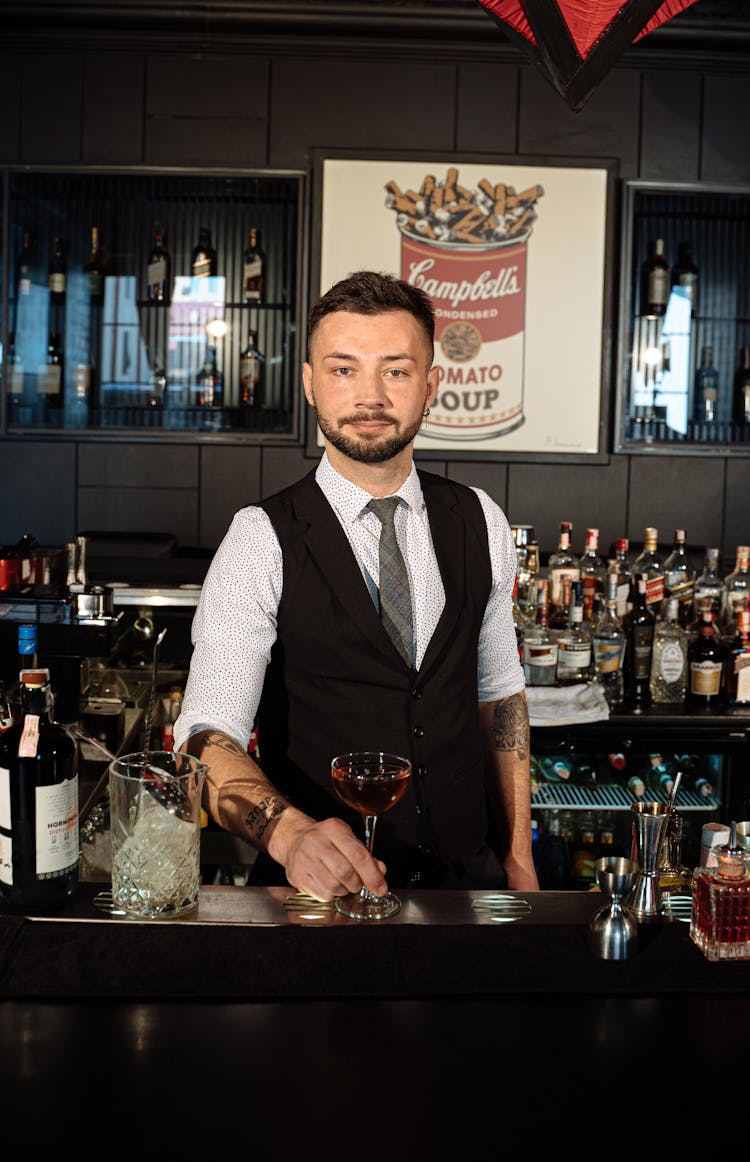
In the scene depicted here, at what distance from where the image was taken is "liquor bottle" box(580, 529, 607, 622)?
10.4 feet

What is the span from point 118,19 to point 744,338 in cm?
284

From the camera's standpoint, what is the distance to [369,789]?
1.34 meters

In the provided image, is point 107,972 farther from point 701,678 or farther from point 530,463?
point 530,463

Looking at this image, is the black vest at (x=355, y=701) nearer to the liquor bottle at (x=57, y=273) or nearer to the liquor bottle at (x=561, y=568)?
the liquor bottle at (x=561, y=568)

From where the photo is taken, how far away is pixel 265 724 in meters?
1.95

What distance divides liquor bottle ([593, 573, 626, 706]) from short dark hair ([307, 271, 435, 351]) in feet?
4.34

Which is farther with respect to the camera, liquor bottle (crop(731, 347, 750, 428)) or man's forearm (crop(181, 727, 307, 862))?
liquor bottle (crop(731, 347, 750, 428))

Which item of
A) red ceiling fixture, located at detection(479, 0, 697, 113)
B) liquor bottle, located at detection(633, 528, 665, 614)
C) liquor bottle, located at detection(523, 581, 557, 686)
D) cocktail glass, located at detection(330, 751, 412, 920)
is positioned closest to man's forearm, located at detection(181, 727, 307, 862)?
cocktail glass, located at detection(330, 751, 412, 920)

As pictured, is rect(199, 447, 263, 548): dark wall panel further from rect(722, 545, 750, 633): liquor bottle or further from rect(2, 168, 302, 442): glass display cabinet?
rect(722, 545, 750, 633): liquor bottle

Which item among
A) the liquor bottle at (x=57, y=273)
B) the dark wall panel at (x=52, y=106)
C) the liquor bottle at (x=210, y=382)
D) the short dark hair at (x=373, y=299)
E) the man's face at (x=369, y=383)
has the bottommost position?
the man's face at (x=369, y=383)

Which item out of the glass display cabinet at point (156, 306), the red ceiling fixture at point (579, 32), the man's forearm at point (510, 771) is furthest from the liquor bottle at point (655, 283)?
the red ceiling fixture at point (579, 32)

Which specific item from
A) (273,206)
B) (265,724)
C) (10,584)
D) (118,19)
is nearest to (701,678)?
(265,724)

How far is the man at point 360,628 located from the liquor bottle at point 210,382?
283 cm

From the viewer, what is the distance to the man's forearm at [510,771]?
6.69 ft
